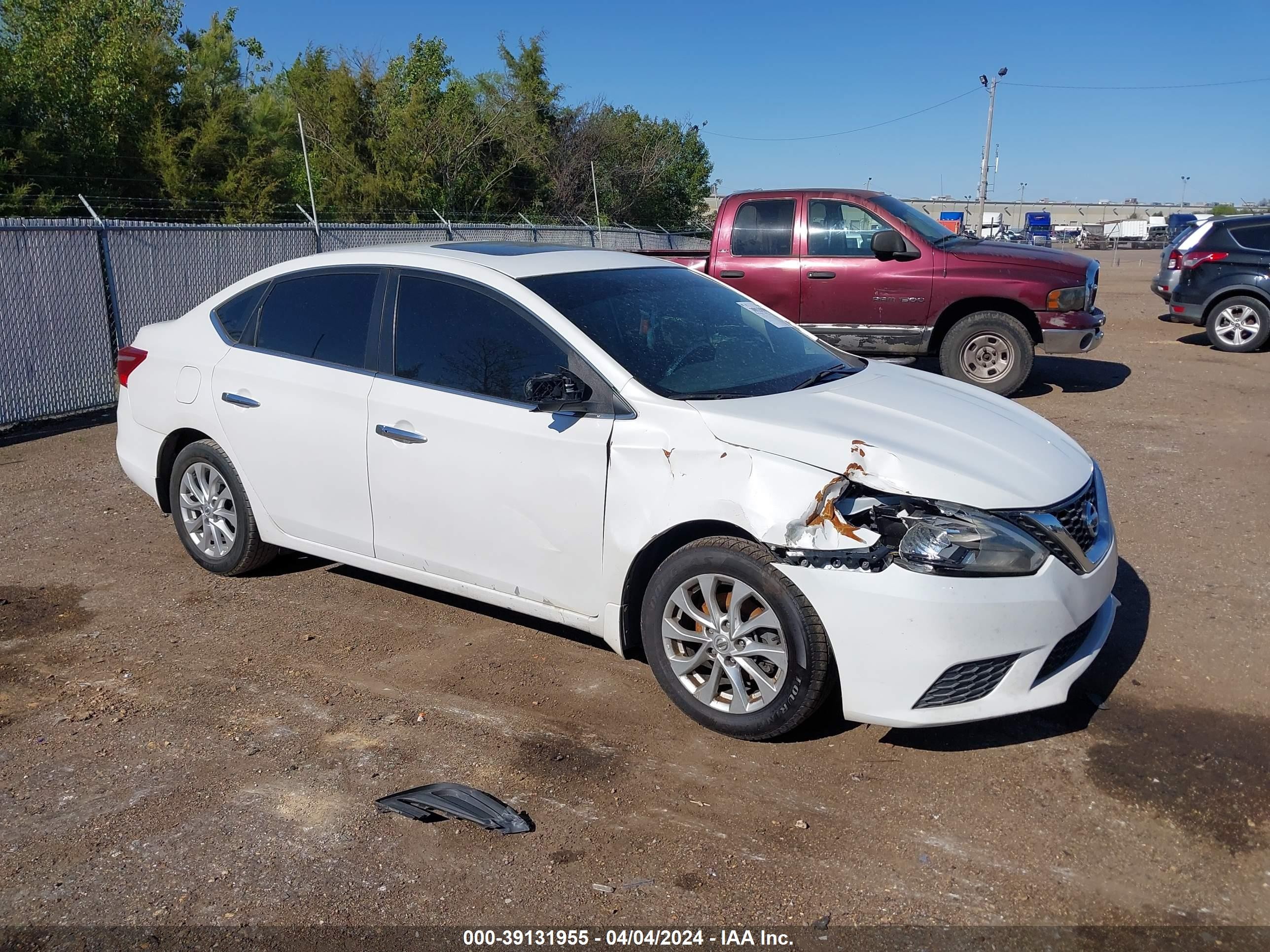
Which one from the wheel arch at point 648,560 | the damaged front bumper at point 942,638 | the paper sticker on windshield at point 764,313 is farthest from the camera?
the paper sticker on windshield at point 764,313

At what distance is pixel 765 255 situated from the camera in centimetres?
1097

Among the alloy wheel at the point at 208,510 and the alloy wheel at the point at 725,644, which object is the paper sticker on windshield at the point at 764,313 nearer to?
the alloy wheel at the point at 725,644

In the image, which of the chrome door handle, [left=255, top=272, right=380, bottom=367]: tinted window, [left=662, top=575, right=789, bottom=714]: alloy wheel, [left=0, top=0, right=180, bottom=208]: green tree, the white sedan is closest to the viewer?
the white sedan

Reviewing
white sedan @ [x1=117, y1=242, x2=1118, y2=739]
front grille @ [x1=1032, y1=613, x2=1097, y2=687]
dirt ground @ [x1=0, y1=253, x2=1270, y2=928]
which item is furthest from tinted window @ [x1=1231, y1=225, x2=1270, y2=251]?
front grille @ [x1=1032, y1=613, x2=1097, y2=687]

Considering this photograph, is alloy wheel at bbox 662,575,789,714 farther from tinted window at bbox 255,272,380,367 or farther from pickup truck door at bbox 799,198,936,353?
pickup truck door at bbox 799,198,936,353

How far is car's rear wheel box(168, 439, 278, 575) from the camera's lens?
535 centimetres

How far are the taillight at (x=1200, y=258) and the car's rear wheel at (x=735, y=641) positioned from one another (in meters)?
12.9

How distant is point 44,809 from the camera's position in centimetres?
349

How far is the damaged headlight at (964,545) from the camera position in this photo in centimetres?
353

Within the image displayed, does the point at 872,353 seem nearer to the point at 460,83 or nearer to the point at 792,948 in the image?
the point at 792,948

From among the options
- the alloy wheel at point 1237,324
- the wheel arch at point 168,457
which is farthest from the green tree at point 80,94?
the alloy wheel at point 1237,324

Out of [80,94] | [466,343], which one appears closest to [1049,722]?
[466,343]

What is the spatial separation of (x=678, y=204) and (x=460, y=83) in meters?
11.2

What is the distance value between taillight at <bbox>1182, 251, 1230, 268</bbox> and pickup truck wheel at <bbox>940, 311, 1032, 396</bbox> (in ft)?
17.2
